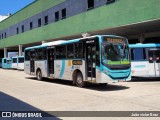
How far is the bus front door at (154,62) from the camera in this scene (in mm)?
19000

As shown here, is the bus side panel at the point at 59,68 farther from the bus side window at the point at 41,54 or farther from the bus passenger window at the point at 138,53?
the bus passenger window at the point at 138,53

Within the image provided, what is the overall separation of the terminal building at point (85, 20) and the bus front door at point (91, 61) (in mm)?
7589

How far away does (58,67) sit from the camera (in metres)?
18.5

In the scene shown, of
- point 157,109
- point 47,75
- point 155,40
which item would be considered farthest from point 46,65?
point 155,40

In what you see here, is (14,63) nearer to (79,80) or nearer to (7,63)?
(7,63)

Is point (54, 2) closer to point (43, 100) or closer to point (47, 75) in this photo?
point (47, 75)

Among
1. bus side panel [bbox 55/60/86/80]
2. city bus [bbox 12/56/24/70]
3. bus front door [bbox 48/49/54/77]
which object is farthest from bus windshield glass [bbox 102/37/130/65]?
city bus [bbox 12/56/24/70]

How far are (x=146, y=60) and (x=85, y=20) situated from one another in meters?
11.2

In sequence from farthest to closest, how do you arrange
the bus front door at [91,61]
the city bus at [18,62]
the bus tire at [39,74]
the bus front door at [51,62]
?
the city bus at [18,62], the bus tire at [39,74], the bus front door at [51,62], the bus front door at [91,61]

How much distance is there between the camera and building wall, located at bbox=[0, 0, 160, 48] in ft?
69.7

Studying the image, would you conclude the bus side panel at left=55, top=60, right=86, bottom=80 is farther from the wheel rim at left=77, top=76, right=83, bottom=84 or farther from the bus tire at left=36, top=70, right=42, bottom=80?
the bus tire at left=36, top=70, right=42, bottom=80

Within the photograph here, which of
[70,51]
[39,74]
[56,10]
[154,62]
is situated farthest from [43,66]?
[56,10]

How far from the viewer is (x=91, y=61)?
14.9 meters

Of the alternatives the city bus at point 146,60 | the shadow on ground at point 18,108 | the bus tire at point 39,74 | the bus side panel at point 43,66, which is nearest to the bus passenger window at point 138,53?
the city bus at point 146,60
